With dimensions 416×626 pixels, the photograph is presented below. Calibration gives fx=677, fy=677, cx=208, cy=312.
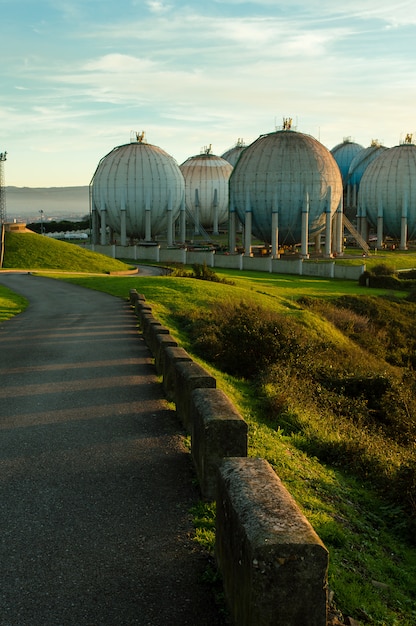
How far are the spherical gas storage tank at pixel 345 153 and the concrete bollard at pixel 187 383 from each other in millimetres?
117024

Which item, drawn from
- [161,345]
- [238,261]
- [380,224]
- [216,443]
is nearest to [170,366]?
[161,345]

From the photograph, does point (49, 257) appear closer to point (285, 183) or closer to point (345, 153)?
point (285, 183)

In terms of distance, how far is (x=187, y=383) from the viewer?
→ 901 centimetres

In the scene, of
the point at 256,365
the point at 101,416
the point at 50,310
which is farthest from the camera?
the point at 50,310

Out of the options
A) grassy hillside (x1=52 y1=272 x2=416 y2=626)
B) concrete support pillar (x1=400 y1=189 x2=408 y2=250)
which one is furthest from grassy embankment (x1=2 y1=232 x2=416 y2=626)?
concrete support pillar (x1=400 y1=189 x2=408 y2=250)

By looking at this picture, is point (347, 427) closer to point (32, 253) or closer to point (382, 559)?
point (382, 559)

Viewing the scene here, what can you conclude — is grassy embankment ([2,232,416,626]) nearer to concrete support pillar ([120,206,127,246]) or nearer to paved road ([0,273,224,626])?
paved road ([0,273,224,626])

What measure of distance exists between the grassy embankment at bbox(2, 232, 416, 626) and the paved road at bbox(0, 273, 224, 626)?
69cm

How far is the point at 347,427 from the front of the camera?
12781 millimetres

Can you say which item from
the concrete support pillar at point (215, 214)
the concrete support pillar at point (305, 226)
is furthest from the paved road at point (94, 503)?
the concrete support pillar at point (215, 214)

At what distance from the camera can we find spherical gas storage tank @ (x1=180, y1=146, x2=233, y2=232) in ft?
295

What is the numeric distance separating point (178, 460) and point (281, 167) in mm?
54990

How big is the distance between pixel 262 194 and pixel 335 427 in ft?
165

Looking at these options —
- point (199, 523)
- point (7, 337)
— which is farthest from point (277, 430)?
point (7, 337)
